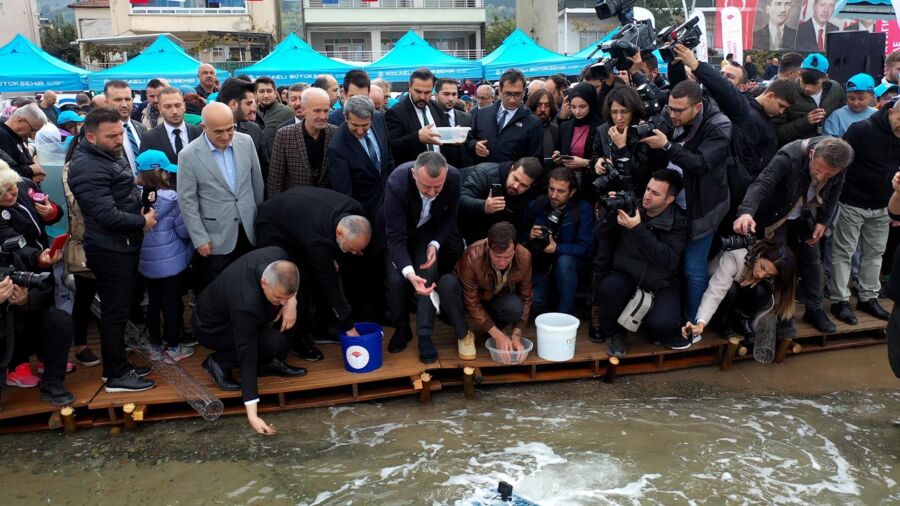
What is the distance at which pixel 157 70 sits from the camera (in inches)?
581

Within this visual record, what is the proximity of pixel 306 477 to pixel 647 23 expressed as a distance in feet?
13.7

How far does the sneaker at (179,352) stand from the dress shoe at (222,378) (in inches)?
17.8

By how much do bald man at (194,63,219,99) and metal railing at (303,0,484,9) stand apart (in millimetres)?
29396

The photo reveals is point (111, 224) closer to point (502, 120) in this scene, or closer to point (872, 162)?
point (502, 120)

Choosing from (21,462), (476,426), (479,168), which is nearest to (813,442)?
(476,426)

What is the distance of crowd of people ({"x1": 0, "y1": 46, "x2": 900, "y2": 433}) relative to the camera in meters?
3.94

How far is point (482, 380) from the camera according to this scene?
14.4 feet

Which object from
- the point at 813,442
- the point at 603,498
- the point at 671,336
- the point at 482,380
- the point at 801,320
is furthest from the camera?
the point at 801,320

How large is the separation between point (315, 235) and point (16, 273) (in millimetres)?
1678

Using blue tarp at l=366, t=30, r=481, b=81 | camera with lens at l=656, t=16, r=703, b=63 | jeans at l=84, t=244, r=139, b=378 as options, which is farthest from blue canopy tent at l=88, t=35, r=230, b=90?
camera with lens at l=656, t=16, r=703, b=63

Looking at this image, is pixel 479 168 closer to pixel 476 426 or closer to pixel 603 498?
pixel 476 426

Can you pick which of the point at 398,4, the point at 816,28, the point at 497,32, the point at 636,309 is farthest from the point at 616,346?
the point at 497,32

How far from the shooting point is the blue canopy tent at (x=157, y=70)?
14.4 metres

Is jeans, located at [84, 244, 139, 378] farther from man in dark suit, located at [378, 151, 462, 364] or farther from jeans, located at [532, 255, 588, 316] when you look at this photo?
jeans, located at [532, 255, 588, 316]
